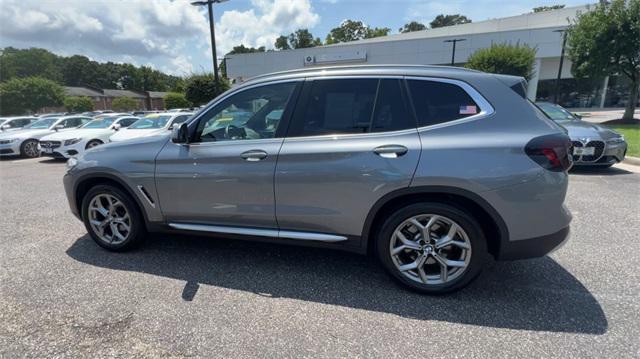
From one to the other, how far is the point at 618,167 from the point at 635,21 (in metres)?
12.7

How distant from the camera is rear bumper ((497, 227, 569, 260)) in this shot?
261 centimetres

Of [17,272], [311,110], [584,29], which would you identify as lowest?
[17,272]

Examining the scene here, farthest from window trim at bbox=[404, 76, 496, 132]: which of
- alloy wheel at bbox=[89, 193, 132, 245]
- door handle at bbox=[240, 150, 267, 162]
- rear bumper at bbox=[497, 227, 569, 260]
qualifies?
alloy wheel at bbox=[89, 193, 132, 245]

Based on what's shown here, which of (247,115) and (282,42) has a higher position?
(282,42)

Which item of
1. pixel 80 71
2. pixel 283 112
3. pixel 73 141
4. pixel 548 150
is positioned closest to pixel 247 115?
pixel 283 112

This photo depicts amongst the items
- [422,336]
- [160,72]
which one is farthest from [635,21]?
[160,72]

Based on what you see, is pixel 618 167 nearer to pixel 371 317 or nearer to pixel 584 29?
pixel 371 317

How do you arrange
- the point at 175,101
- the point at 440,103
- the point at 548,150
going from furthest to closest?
the point at 175,101 < the point at 440,103 < the point at 548,150

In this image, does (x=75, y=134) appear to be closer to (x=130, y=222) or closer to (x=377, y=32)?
(x=130, y=222)

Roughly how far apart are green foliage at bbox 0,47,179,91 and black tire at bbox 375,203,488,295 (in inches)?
4130

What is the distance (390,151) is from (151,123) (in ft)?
33.2

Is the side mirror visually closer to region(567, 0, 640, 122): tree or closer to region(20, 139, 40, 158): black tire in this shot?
region(20, 139, 40, 158): black tire

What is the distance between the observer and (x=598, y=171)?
7340 mm

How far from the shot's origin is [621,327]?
7.87 ft
